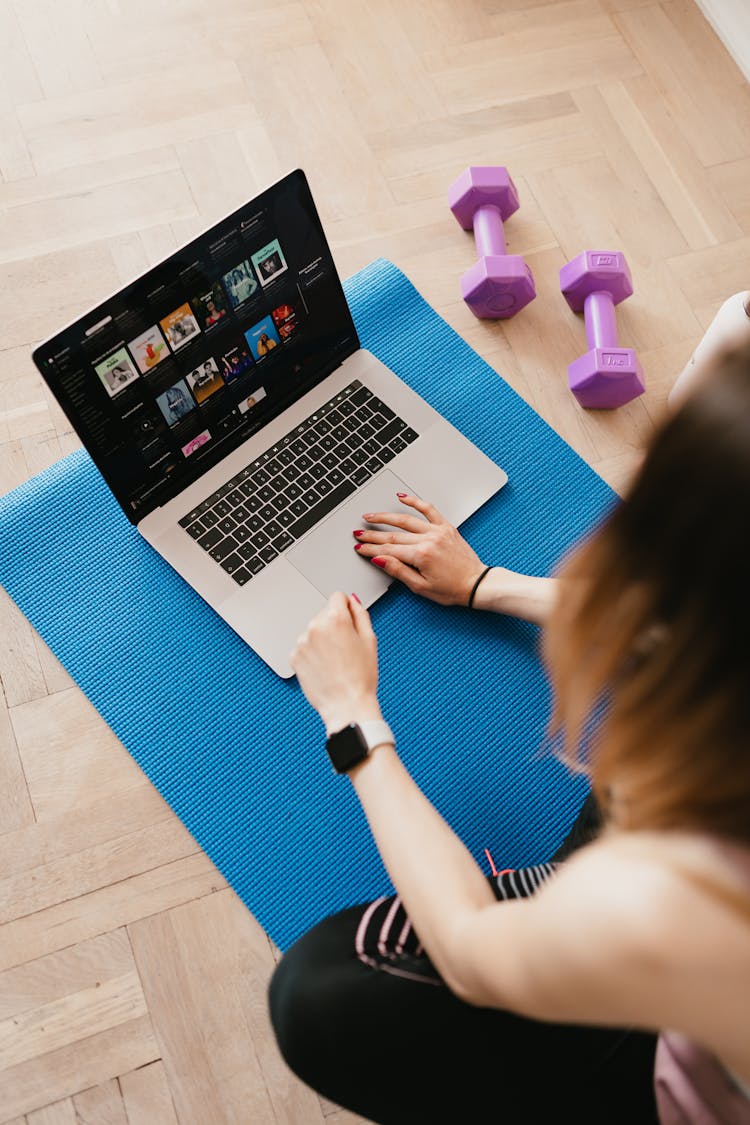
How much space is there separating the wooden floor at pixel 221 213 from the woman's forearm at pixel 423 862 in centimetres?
34

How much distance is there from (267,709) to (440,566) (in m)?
0.30

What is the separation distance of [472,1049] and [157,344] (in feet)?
2.65

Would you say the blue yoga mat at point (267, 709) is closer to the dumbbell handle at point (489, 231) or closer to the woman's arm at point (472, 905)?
the woman's arm at point (472, 905)

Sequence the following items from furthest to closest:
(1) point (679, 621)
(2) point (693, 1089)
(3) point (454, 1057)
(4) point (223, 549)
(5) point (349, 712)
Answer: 1. (4) point (223, 549)
2. (5) point (349, 712)
3. (3) point (454, 1057)
4. (2) point (693, 1089)
5. (1) point (679, 621)

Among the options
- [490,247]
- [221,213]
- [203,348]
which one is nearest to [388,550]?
[203,348]

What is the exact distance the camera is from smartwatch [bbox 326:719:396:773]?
0.96 meters

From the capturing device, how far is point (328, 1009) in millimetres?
905

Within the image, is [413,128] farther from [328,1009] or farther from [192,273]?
[328,1009]

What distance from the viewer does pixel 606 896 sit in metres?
0.61

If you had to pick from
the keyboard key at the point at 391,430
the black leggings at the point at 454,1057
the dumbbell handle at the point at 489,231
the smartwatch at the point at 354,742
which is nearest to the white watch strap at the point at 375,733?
the smartwatch at the point at 354,742

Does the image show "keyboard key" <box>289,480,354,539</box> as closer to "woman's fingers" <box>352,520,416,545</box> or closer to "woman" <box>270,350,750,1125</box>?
"woman's fingers" <box>352,520,416,545</box>

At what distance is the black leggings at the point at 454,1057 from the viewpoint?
0.87m

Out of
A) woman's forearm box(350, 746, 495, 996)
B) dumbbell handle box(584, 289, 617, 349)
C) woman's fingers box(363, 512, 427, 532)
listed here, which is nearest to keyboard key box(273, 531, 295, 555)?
woman's fingers box(363, 512, 427, 532)

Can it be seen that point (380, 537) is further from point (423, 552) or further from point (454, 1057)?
point (454, 1057)
